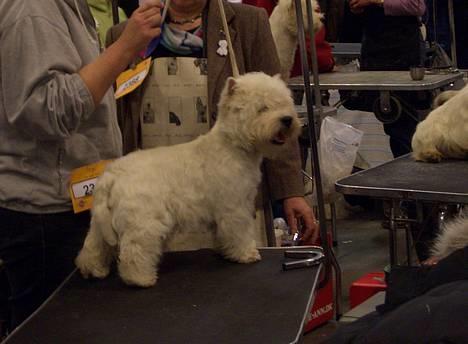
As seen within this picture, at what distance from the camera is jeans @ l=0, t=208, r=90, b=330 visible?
1.66 m

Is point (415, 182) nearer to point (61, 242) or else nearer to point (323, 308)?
point (61, 242)

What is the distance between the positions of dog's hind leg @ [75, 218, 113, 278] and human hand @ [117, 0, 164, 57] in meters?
0.35

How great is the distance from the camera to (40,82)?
4.92 ft

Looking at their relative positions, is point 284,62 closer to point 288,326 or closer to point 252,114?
point 252,114

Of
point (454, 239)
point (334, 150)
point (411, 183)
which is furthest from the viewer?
point (334, 150)

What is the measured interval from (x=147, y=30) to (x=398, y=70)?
3.30 m

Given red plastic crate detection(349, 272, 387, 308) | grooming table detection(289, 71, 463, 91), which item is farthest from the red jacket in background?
red plastic crate detection(349, 272, 387, 308)

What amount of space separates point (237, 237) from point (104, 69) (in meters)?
0.44

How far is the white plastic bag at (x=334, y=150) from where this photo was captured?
12.0ft

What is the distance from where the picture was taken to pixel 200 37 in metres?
2.01

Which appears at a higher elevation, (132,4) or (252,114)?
(132,4)

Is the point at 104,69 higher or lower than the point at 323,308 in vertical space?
higher

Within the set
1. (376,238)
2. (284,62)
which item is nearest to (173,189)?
(284,62)

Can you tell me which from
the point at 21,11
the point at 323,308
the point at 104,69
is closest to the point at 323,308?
the point at 323,308
